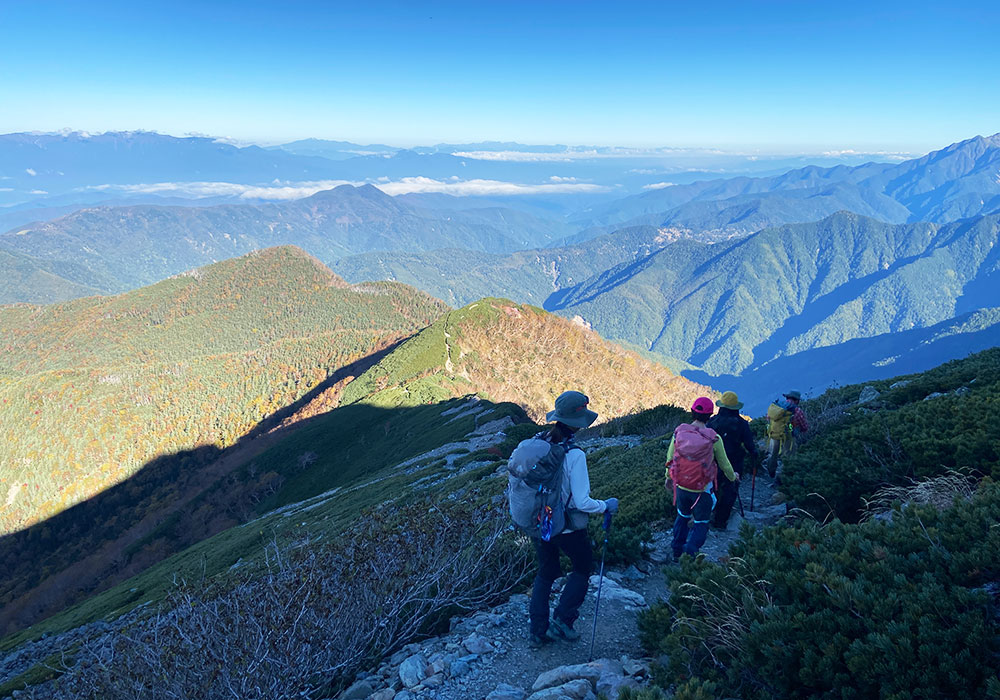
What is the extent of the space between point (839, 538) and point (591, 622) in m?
3.52

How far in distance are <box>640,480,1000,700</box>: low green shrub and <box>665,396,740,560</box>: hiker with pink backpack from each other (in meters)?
2.19

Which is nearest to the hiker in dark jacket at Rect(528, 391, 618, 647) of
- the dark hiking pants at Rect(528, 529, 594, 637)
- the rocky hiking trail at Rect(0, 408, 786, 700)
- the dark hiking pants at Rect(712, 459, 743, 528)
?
the dark hiking pants at Rect(528, 529, 594, 637)

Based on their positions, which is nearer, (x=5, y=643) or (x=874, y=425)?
(x=874, y=425)

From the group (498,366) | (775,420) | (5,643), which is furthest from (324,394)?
(775,420)

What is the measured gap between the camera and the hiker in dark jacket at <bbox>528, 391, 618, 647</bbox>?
6.62 m

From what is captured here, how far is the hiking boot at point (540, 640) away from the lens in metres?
7.17

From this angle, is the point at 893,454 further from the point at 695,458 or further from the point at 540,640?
the point at 540,640

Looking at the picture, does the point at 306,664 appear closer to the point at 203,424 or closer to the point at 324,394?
the point at 324,394

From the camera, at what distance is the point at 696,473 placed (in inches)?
348

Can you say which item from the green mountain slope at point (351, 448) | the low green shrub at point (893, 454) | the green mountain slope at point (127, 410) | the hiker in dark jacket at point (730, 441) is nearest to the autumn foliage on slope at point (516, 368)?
the green mountain slope at point (351, 448)

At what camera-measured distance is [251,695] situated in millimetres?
6953

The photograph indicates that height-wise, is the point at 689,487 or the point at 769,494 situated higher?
the point at 689,487

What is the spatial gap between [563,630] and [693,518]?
3.27 metres

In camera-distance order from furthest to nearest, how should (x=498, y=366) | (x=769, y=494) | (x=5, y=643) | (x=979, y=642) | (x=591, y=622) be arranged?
(x=498, y=366)
(x=5, y=643)
(x=769, y=494)
(x=591, y=622)
(x=979, y=642)
